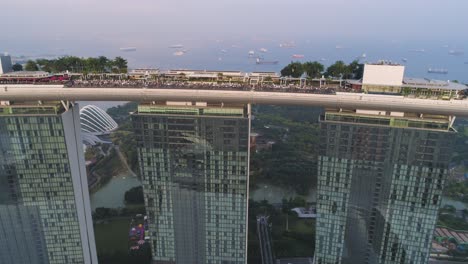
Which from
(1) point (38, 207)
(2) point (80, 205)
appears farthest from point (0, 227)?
(2) point (80, 205)

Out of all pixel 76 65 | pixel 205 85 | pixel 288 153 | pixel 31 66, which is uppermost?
pixel 76 65

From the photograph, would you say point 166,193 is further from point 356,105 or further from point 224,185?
point 356,105

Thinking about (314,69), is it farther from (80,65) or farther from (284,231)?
(284,231)

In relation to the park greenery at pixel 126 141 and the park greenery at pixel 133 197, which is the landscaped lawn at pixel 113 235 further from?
the park greenery at pixel 126 141

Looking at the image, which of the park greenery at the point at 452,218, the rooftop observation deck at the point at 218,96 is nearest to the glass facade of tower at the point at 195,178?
the rooftop observation deck at the point at 218,96

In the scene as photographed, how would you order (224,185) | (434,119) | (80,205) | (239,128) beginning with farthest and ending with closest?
(80,205) → (224,185) → (239,128) → (434,119)

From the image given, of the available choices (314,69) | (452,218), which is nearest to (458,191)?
(452,218)

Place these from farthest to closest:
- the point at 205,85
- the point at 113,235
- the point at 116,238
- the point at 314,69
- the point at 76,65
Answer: the point at 113,235
the point at 116,238
the point at 76,65
the point at 314,69
the point at 205,85
